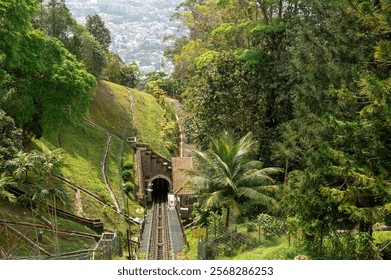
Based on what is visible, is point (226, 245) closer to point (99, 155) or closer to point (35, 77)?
point (35, 77)

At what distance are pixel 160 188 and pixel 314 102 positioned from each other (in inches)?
1012

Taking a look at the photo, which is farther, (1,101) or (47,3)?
(47,3)

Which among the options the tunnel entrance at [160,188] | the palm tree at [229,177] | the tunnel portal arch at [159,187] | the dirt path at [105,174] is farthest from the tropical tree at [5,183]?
the tunnel entrance at [160,188]

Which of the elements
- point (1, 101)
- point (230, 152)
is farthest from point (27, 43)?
point (230, 152)

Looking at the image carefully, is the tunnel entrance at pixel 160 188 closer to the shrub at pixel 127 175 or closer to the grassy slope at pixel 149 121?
the grassy slope at pixel 149 121

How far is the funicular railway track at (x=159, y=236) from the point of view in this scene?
22316mm

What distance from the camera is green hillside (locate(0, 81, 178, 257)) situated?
20.0 m

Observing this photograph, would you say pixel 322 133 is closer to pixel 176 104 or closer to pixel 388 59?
pixel 388 59

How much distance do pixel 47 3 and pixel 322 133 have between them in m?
26.2

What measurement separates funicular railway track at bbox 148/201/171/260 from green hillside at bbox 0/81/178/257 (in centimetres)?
135

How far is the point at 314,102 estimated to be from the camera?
714 inches

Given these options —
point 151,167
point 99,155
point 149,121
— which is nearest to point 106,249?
point 99,155

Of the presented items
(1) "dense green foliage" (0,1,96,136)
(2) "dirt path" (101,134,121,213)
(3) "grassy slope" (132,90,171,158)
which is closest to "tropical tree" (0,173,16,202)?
(1) "dense green foliage" (0,1,96,136)
